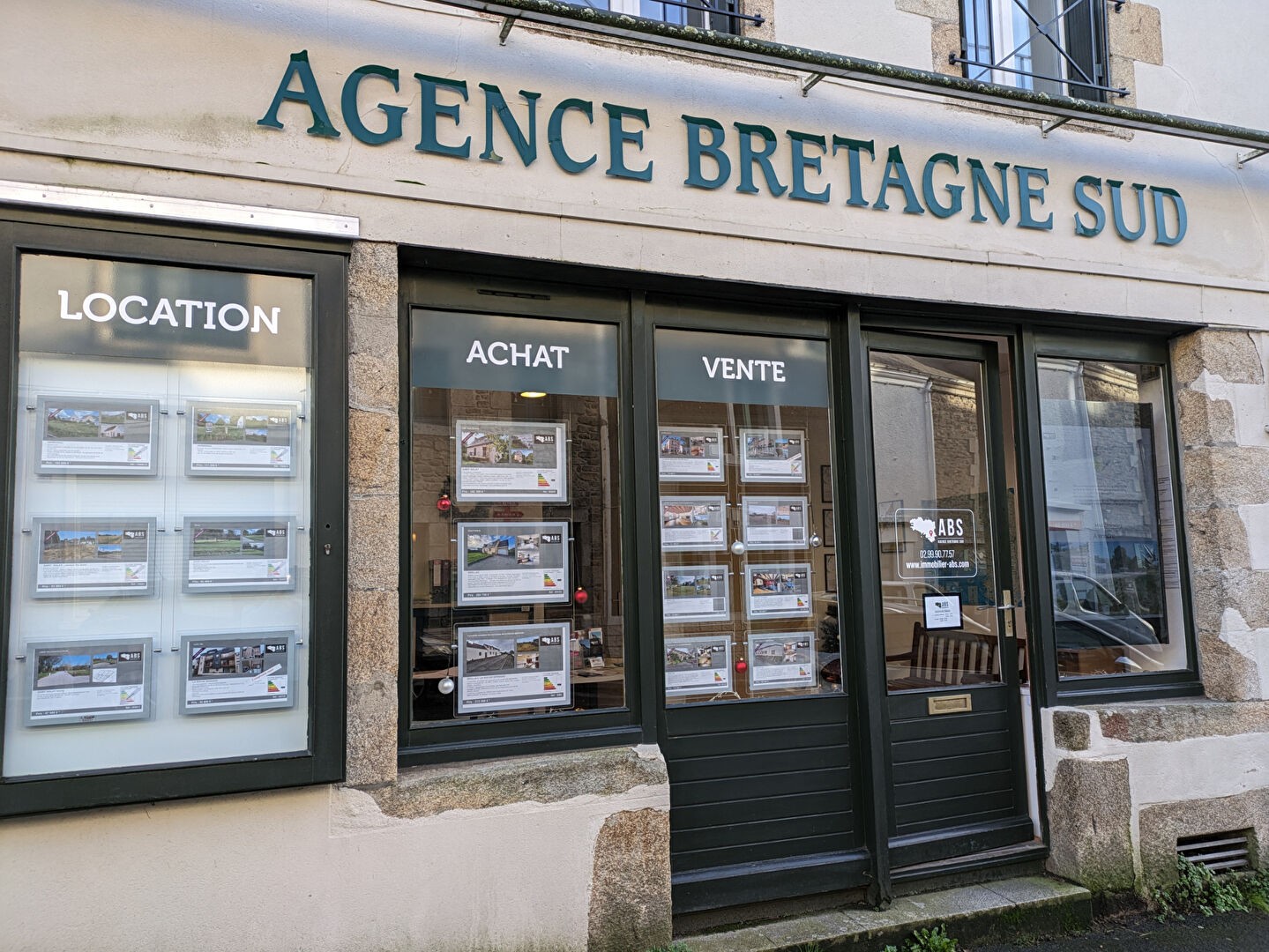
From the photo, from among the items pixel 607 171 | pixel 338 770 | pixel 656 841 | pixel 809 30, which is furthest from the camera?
pixel 809 30

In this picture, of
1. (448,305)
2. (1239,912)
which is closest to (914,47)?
(448,305)

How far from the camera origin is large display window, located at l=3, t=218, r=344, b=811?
9.95ft

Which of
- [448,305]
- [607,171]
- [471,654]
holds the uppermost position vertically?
[607,171]

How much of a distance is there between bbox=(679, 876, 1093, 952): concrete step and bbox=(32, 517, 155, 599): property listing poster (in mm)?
2521

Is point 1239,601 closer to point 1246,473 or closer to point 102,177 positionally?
point 1246,473

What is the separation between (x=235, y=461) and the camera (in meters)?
3.30

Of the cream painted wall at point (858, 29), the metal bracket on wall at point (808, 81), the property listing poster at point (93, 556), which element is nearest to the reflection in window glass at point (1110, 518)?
the cream painted wall at point (858, 29)

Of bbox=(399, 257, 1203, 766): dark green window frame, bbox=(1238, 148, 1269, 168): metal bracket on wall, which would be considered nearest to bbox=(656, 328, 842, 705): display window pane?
bbox=(399, 257, 1203, 766): dark green window frame

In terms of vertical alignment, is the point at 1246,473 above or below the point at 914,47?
below

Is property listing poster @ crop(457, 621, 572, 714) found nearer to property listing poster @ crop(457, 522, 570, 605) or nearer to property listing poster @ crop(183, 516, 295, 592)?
property listing poster @ crop(457, 522, 570, 605)

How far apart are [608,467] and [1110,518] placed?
2.87 m

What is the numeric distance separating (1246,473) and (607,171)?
3.71 m

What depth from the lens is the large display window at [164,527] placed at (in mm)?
3031

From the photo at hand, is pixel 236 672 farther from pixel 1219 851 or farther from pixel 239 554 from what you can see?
pixel 1219 851
